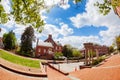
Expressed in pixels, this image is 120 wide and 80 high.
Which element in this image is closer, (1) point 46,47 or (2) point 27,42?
(2) point 27,42

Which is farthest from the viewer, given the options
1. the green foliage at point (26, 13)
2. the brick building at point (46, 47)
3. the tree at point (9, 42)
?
the brick building at point (46, 47)

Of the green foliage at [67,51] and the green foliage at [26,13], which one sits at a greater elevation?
the green foliage at [26,13]

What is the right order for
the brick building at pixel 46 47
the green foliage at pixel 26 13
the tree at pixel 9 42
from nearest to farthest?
1. the green foliage at pixel 26 13
2. the tree at pixel 9 42
3. the brick building at pixel 46 47

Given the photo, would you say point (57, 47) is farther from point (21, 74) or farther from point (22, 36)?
point (21, 74)

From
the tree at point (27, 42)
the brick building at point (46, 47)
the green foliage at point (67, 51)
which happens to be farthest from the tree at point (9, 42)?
the green foliage at point (67, 51)

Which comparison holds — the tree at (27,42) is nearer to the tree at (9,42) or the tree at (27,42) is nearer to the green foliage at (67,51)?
the tree at (9,42)

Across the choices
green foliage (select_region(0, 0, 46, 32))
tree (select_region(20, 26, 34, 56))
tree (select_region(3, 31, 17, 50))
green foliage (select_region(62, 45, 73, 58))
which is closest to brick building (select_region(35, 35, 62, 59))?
green foliage (select_region(62, 45, 73, 58))

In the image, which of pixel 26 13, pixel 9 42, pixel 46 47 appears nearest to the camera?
pixel 26 13

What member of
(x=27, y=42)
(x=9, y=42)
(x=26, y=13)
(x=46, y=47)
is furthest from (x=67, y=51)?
(x=26, y=13)

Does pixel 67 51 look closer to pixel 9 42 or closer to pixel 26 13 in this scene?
pixel 9 42

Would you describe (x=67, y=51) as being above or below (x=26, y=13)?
below

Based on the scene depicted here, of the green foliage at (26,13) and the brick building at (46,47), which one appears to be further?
the brick building at (46,47)

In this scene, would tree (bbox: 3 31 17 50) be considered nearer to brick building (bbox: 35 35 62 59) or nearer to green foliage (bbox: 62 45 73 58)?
brick building (bbox: 35 35 62 59)

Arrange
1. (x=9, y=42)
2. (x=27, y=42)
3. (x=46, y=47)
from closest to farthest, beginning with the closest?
(x=9, y=42)
(x=27, y=42)
(x=46, y=47)
